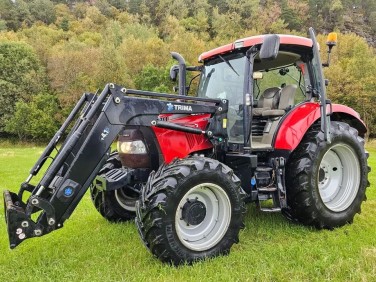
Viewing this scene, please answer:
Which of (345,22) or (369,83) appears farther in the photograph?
(345,22)

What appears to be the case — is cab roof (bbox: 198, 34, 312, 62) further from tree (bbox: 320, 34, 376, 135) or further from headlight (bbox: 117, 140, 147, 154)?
tree (bbox: 320, 34, 376, 135)

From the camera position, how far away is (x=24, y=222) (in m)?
3.47

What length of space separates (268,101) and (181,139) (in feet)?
6.28

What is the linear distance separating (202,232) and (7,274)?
198 centimetres

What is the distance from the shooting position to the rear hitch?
343 cm

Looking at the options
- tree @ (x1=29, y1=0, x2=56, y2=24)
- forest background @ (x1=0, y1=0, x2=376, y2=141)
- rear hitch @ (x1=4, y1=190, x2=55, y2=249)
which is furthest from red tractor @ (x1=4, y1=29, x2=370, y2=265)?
tree @ (x1=29, y1=0, x2=56, y2=24)

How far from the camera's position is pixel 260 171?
187 inches

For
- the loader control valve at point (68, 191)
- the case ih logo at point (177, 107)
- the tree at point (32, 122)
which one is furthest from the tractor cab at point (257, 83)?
the tree at point (32, 122)

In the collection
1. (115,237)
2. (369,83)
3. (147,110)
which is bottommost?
(369,83)

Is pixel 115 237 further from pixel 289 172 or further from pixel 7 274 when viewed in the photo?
pixel 289 172

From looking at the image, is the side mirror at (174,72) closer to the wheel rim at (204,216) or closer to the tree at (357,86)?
the wheel rim at (204,216)

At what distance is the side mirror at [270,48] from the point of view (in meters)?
3.94

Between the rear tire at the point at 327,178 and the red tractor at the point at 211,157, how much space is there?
1cm

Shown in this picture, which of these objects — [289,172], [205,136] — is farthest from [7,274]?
[289,172]
